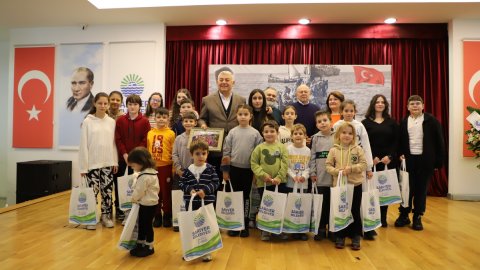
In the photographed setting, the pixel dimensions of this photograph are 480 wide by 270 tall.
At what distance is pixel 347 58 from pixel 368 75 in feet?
1.71

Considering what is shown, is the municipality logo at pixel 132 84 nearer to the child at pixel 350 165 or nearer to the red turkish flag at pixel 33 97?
the red turkish flag at pixel 33 97

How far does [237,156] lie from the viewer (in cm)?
316

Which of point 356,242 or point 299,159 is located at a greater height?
point 299,159

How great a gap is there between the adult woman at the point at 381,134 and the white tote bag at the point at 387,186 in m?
0.11

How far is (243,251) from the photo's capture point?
110 inches

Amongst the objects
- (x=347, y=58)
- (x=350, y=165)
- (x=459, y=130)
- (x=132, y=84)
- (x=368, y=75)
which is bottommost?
(x=350, y=165)

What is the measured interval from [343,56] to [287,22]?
1158 millimetres

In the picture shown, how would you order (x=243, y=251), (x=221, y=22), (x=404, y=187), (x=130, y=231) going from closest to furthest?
(x=130, y=231), (x=243, y=251), (x=404, y=187), (x=221, y=22)

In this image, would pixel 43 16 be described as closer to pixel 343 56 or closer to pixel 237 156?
pixel 237 156

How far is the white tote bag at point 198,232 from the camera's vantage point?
7.98 ft

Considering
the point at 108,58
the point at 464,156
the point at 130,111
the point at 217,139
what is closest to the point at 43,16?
the point at 108,58

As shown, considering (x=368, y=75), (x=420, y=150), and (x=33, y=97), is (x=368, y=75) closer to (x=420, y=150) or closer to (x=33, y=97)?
(x=420, y=150)

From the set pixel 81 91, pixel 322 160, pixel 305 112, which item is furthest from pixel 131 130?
pixel 81 91

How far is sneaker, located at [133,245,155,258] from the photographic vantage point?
8.66 ft
